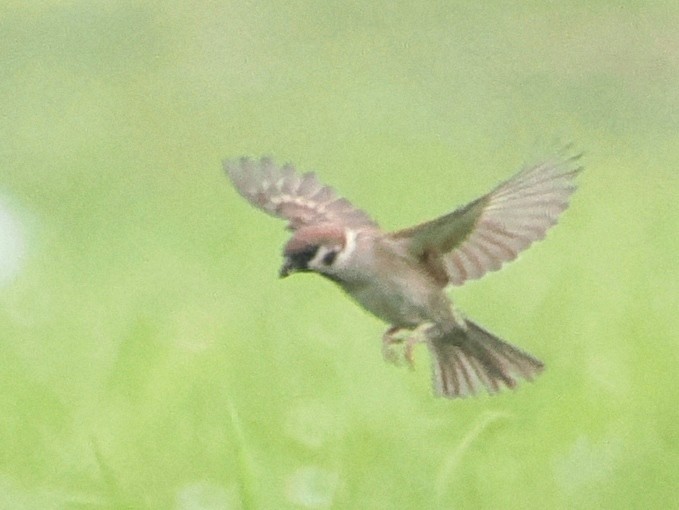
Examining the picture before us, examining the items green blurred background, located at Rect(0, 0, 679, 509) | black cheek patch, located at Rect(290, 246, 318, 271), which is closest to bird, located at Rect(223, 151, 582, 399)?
black cheek patch, located at Rect(290, 246, 318, 271)

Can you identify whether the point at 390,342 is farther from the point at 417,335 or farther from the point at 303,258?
the point at 303,258

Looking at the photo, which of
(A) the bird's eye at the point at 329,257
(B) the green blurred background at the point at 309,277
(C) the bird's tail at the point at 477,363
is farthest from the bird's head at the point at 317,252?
(C) the bird's tail at the point at 477,363

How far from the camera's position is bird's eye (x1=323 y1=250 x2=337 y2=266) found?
101 inches

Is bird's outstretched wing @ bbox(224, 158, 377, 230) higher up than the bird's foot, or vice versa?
bird's outstretched wing @ bbox(224, 158, 377, 230)

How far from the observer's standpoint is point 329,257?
101 inches

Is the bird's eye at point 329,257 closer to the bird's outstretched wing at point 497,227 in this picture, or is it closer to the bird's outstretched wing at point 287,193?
the bird's outstretched wing at point 497,227

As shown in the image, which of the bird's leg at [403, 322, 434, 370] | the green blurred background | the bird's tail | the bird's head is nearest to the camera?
the bird's head

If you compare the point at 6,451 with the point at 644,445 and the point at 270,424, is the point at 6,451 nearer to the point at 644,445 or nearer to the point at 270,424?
the point at 270,424

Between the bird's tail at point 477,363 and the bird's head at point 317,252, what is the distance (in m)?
0.34

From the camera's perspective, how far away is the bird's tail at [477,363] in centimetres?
290

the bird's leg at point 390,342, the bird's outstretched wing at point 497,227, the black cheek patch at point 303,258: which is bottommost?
the bird's leg at point 390,342

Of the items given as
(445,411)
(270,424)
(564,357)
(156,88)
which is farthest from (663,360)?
(156,88)

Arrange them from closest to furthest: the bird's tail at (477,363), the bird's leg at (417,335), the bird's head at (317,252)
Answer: the bird's head at (317,252), the bird's leg at (417,335), the bird's tail at (477,363)

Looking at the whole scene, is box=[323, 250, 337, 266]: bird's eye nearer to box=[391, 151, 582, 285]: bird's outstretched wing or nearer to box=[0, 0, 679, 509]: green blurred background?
box=[391, 151, 582, 285]: bird's outstretched wing
